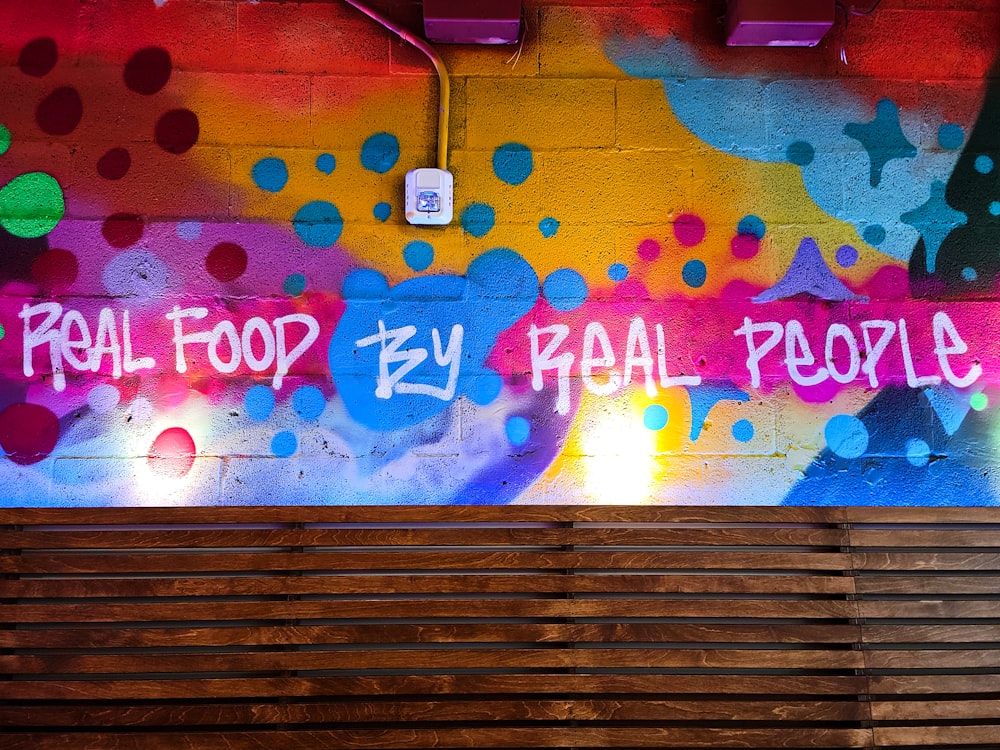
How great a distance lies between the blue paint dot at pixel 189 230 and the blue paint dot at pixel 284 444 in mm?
767

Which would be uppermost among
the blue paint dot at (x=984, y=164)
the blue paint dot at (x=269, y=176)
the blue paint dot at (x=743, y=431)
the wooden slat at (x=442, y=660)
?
the blue paint dot at (x=984, y=164)

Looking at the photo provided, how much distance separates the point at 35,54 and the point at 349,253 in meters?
1.34

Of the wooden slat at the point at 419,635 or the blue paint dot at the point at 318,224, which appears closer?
the wooden slat at the point at 419,635

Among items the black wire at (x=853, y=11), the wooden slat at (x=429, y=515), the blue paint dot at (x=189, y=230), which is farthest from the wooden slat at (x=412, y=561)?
the black wire at (x=853, y=11)

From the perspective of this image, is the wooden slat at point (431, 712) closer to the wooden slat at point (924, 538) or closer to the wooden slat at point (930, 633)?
the wooden slat at point (930, 633)

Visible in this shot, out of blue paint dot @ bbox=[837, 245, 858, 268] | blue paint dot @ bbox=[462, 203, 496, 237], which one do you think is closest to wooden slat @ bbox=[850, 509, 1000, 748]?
blue paint dot @ bbox=[837, 245, 858, 268]

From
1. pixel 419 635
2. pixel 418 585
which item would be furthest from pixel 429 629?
pixel 418 585

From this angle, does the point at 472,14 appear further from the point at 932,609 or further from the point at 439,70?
the point at 932,609

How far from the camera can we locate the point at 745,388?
2.63 meters

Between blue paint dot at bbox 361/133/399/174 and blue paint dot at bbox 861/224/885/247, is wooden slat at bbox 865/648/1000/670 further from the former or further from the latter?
blue paint dot at bbox 361/133/399/174

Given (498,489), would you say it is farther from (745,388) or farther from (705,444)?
(745,388)

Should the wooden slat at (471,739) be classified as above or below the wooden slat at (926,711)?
below

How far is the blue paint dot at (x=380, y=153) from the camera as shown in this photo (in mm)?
2676

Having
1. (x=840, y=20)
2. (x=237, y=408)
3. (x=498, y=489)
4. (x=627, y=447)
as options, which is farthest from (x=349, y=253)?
(x=840, y=20)
